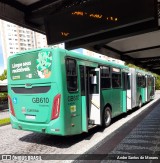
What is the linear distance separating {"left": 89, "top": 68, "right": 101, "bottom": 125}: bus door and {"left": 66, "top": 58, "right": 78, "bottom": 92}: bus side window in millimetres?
1104

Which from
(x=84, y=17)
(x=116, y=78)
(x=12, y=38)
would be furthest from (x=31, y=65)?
(x=12, y=38)

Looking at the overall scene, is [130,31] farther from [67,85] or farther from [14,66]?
[14,66]

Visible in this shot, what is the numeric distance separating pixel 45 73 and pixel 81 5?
235 cm

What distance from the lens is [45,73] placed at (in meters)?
6.09

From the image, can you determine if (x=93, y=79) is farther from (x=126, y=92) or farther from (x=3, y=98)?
(x=3, y=98)

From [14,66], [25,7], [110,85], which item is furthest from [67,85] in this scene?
[110,85]

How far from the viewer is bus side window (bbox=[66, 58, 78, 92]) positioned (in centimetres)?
616

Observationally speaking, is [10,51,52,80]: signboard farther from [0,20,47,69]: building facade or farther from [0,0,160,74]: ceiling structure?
[0,20,47,69]: building facade

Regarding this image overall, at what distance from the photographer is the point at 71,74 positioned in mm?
6301

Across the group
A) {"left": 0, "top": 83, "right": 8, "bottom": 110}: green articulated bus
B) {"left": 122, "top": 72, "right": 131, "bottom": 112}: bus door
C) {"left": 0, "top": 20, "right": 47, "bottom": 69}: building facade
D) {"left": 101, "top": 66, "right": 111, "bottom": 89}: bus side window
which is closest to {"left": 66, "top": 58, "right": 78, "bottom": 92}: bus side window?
{"left": 101, "top": 66, "right": 111, "bottom": 89}: bus side window

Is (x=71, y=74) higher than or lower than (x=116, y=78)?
higher

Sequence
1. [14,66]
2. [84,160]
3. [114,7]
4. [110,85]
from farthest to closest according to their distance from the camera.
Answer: [110,85]
[14,66]
[84,160]
[114,7]

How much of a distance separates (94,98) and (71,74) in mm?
1611

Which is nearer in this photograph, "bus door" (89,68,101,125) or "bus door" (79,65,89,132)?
"bus door" (79,65,89,132)
